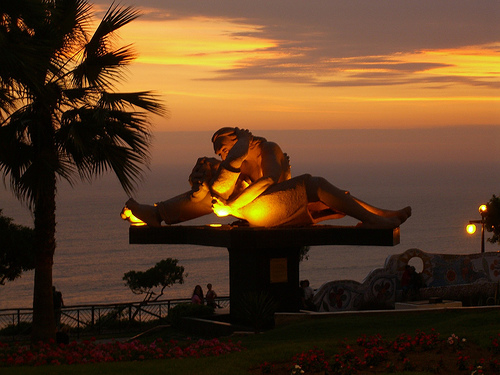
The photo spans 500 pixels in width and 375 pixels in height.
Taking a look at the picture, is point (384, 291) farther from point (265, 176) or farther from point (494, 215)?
point (494, 215)

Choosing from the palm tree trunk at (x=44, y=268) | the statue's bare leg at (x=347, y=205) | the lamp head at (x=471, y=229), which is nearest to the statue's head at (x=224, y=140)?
the statue's bare leg at (x=347, y=205)

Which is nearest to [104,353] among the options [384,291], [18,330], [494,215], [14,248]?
[384,291]

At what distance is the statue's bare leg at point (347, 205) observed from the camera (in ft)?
60.8

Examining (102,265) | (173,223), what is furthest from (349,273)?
(173,223)

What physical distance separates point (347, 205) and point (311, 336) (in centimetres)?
400

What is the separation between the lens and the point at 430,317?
55.9 ft

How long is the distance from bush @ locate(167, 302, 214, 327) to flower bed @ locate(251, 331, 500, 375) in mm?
8274

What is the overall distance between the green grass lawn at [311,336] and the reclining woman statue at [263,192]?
7.90ft

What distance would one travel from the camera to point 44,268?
16172mm

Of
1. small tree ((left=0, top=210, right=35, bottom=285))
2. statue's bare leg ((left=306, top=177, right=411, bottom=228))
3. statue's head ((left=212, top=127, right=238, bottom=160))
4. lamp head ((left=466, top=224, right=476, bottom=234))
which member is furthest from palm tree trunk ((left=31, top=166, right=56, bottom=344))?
lamp head ((left=466, top=224, right=476, bottom=234))

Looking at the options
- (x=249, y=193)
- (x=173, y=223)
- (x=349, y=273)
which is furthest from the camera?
(x=349, y=273)

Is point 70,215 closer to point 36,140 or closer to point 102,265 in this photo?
point 102,265

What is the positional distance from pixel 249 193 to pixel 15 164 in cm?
543

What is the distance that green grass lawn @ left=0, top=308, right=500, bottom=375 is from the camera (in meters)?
11.5
